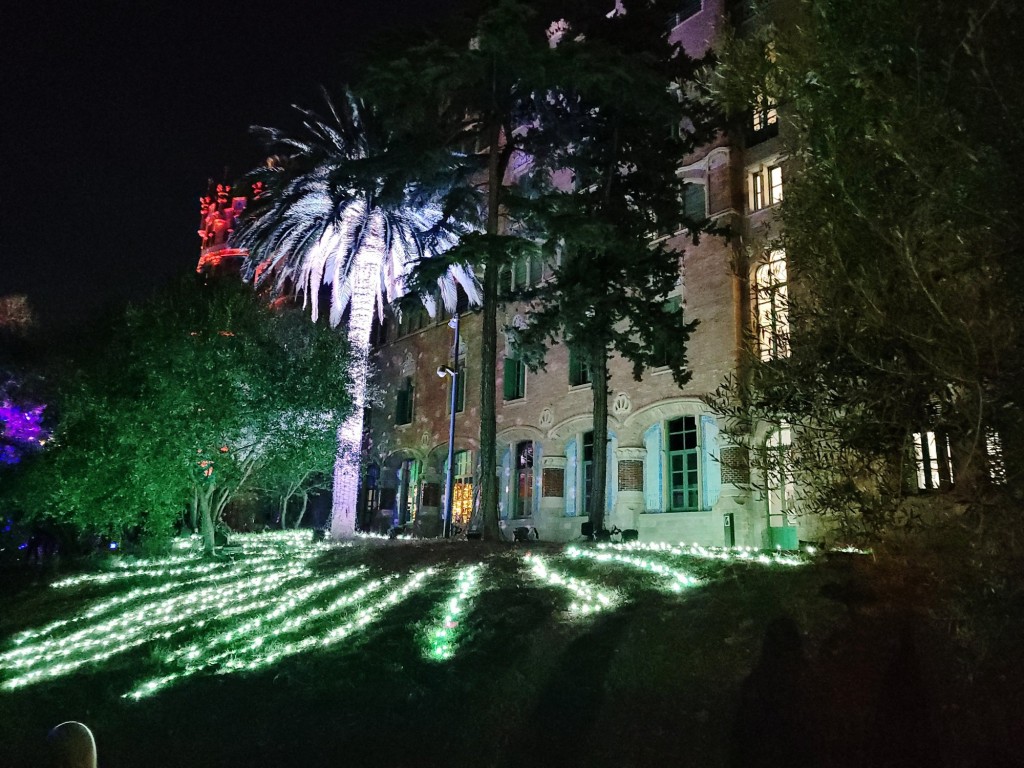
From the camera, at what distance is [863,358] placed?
6043 mm

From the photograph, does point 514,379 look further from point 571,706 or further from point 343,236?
point 571,706

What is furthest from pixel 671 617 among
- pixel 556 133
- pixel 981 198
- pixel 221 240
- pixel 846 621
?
pixel 221 240

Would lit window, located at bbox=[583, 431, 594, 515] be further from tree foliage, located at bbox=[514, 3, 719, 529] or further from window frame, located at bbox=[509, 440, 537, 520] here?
tree foliage, located at bbox=[514, 3, 719, 529]

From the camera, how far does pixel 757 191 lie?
19859 mm

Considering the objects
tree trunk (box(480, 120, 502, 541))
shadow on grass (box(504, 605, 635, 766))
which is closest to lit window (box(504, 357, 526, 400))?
tree trunk (box(480, 120, 502, 541))

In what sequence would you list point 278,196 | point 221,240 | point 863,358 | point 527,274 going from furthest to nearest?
1. point 221,240
2. point 527,274
3. point 278,196
4. point 863,358

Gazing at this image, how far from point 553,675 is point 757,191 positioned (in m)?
16.0

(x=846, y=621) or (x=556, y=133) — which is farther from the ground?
(x=556, y=133)

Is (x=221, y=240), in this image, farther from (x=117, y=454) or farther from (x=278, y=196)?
(x=117, y=454)

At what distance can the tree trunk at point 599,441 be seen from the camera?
611 inches

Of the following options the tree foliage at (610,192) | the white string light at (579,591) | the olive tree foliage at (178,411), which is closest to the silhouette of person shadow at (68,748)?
the white string light at (579,591)

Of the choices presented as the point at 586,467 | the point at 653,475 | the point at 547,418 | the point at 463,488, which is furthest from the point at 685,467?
the point at 463,488

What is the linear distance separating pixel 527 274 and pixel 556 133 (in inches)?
370

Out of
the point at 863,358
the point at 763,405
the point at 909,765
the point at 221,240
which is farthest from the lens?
the point at 221,240
